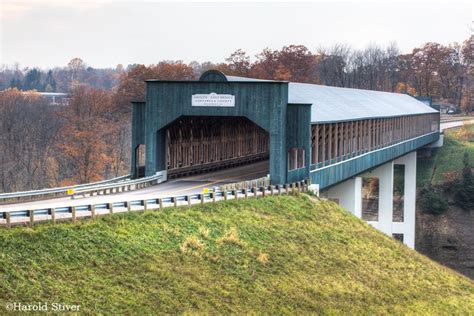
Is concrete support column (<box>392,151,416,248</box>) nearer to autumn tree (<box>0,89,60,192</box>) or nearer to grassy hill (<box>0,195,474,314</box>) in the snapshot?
grassy hill (<box>0,195,474,314</box>)

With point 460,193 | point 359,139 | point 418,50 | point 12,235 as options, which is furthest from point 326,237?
point 418,50

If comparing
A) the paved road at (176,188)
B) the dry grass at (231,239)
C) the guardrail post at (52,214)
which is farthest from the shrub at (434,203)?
the guardrail post at (52,214)

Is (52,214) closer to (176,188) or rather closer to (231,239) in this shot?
(231,239)

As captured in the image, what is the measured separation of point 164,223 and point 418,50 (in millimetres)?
123903

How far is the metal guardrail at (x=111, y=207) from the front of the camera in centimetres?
2609

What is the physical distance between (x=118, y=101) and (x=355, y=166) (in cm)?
5387

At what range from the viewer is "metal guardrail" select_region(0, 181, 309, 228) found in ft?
85.6

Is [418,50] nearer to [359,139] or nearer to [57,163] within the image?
[57,163]

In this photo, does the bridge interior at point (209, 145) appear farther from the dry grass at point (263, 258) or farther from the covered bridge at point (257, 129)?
the dry grass at point (263, 258)

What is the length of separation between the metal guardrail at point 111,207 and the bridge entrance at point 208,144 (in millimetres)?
9024

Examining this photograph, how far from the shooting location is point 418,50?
482 ft

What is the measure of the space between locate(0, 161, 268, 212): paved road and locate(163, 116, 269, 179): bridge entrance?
2.98 feet

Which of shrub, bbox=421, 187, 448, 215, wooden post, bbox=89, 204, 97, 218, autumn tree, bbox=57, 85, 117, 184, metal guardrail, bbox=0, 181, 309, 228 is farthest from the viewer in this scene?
autumn tree, bbox=57, 85, 117, 184

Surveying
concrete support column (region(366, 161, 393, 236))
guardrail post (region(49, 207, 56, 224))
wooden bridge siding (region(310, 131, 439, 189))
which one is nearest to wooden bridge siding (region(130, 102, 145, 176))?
wooden bridge siding (region(310, 131, 439, 189))
